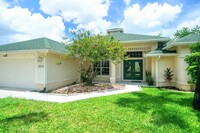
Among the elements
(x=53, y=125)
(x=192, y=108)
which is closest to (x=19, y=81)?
(x=53, y=125)

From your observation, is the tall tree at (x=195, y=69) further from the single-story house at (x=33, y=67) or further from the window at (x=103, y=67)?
the single-story house at (x=33, y=67)

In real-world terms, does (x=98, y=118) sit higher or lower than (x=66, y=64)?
lower

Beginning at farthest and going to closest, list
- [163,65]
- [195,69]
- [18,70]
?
1. [163,65]
2. [18,70]
3. [195,69]

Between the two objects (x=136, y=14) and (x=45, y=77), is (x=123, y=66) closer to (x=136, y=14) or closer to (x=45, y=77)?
(x=136, y=14)

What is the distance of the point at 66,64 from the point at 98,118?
9919 mm

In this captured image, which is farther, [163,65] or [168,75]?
[163,65]

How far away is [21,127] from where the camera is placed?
16.4ft

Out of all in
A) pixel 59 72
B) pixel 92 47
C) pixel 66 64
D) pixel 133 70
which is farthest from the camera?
pixel 133 70

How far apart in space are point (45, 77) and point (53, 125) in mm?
7009

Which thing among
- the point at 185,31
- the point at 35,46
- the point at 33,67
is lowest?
the point at 33,67

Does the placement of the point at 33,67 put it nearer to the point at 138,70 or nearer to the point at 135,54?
the point at 135,54

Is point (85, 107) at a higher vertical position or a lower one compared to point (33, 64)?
lower

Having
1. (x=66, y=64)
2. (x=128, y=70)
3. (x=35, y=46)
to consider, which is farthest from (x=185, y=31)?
(x=35, y=46)

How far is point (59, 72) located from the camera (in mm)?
13570
